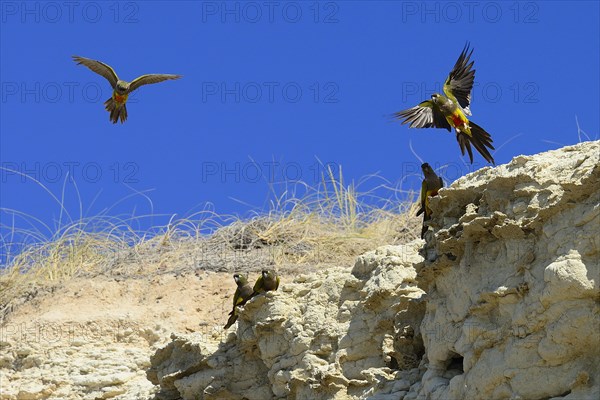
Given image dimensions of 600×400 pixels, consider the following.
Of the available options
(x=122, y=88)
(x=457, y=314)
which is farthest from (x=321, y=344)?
(x=122, y=88)

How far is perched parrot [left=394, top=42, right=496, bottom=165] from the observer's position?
1000cm

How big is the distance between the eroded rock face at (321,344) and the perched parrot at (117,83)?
3076mm

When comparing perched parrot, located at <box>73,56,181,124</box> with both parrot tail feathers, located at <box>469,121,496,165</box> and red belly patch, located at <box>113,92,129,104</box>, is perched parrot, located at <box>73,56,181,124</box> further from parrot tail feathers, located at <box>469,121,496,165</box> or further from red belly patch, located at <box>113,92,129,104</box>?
parrot tail feathers, located at <box>469,121,496,165</box>

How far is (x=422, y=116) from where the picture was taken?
10.6 m

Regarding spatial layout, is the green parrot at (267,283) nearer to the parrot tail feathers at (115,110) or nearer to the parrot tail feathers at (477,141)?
the parrot tail feathers at (477,141)

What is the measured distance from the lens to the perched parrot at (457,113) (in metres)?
10.0

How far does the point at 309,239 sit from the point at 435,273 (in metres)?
6.57

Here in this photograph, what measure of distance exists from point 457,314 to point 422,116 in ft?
8.98

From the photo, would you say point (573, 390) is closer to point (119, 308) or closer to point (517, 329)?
point (517, 329)

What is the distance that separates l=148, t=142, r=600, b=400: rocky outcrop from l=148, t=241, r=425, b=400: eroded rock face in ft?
0.03

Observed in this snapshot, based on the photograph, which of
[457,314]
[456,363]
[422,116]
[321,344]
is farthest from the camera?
[422,116]

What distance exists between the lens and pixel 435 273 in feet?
27.8

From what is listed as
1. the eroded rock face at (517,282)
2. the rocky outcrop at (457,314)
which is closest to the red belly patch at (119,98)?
the rocky outcrop at (457,314)

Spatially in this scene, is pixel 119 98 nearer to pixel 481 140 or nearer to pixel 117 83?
pixel 117 83
